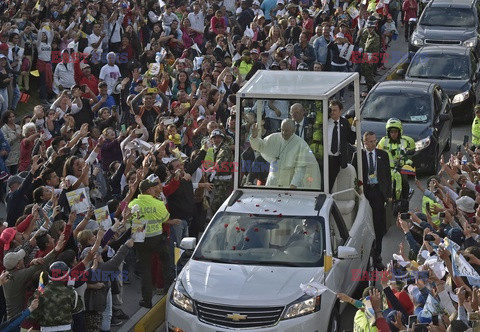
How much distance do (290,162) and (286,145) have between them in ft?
0.73

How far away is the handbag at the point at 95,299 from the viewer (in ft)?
39.8

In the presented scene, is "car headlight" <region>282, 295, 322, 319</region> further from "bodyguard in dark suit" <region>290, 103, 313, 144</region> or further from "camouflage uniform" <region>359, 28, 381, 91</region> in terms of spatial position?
"camouflage uniform" <region>359, 28, 381, 91</region>

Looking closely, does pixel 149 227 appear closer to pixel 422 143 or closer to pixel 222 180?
pixel 222 180

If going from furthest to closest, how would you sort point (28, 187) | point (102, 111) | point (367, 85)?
point (367, 85)
point (102, 111)
point (28, 187)

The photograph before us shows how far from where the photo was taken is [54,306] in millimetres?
10844

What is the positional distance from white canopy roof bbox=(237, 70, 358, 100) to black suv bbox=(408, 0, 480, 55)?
12.7 m

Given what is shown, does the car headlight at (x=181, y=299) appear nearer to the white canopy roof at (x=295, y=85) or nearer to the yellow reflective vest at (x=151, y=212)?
the yellow reflective vest at (x=151, y=212)

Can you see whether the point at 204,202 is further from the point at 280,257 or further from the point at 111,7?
the point at 111,7

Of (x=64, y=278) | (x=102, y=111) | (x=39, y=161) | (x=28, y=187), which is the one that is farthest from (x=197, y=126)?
(x=64, y=278)

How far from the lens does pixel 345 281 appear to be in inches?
512

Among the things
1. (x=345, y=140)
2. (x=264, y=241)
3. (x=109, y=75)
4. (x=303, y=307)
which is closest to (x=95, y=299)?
(x=264, y=241)

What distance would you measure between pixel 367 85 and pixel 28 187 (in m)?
13.4

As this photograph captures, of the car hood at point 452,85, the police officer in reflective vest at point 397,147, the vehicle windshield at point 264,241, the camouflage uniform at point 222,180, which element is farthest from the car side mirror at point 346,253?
the car hood at point 452,85

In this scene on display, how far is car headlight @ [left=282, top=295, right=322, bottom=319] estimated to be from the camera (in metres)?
11.6
